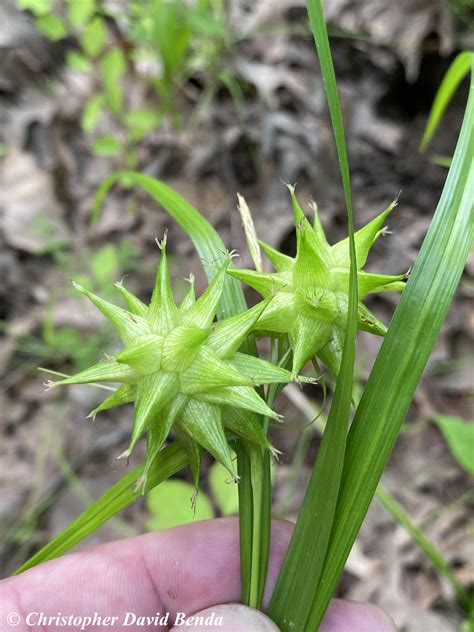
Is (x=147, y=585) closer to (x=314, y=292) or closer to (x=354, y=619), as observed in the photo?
(x=354, y=619)

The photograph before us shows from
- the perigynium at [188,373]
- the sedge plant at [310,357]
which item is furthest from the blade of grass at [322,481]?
the perigynium at [188,373]

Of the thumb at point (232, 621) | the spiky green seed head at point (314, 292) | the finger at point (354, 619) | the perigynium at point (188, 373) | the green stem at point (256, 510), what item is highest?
the spiky green seed head at point (314, 292)

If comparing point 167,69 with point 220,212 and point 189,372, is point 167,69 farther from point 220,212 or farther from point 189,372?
point 189,372

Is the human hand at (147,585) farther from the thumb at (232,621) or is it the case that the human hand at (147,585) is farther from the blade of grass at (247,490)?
the blade of grass at (247,490)

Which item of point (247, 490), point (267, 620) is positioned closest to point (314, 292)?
point (247, 490)

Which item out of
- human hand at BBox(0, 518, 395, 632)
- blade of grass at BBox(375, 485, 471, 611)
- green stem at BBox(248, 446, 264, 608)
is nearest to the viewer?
green stem at BBox(248, 446, 264, 608)

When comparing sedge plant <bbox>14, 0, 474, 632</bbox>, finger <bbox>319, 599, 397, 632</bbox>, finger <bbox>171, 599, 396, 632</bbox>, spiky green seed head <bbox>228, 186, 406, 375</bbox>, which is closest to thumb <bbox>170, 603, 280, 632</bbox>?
finger <bbox>171, 599, 396, 632</bbox>

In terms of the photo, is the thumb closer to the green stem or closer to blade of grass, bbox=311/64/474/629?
the green stem
